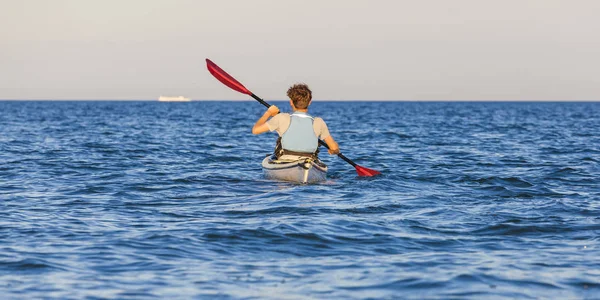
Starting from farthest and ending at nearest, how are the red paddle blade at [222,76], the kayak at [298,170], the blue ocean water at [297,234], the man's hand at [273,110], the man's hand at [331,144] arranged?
the red paddle blade at [222,76], the kayak at [298,170], the man's hand at [331,144], the man's hand at [273,110], the blue ocean water at [297,234]

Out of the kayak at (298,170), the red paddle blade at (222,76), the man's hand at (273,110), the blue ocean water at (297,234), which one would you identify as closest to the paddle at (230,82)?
the red paddle blade at (222,76)

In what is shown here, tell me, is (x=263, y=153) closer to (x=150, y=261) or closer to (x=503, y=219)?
(x=503, y=219)

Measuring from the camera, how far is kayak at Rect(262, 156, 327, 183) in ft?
48.6

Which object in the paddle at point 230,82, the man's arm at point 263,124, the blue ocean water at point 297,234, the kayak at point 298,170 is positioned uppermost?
the paddle at point 230,82

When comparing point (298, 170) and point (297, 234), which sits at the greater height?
point (298, 170)

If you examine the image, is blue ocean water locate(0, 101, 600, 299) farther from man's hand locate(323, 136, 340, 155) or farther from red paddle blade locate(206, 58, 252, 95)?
red paddle blade locate(206, 58, 252, 95)

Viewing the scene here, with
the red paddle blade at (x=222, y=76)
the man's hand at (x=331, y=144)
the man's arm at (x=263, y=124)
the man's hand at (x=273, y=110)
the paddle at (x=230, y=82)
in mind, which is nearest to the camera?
the man's arm at (x=263, y=124)

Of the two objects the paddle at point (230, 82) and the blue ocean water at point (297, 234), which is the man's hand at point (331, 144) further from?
the paddle at point (230, 82)

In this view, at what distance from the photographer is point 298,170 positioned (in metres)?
14.9

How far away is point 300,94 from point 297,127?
2.35 ft

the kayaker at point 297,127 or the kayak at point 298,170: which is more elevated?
the kayaker at point 297,127

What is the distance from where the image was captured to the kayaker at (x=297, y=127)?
14.1m

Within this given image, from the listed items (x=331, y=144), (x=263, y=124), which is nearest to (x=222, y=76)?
(x=331, y=144)

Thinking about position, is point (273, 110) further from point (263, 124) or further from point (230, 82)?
point (230, 82)
